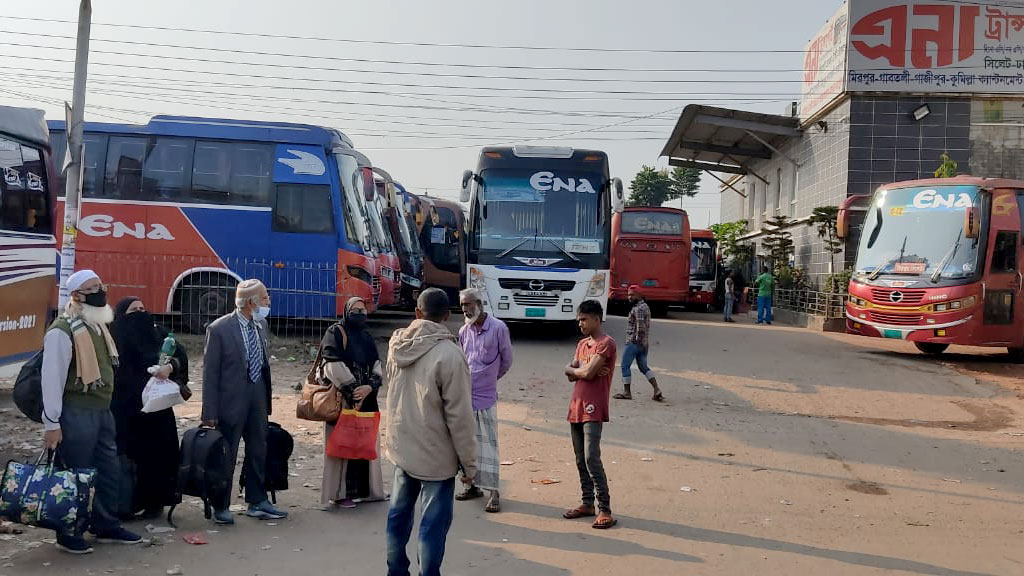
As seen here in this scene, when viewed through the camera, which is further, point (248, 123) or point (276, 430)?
point (248, 123)

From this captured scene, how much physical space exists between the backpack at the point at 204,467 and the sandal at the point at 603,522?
2596 millimetres

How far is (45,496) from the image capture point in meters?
5.37

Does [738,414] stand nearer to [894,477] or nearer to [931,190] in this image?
[894,477]

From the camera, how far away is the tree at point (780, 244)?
2928 centimetres

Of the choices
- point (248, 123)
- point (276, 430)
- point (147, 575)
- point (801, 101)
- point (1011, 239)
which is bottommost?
point (147, 575)

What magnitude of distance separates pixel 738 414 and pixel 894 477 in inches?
121

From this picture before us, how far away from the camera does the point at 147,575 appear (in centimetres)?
535

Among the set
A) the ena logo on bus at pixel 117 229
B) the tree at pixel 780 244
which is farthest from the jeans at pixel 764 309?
the ena logo on bus at pixel 117 229

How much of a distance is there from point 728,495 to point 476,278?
9203 millimetres

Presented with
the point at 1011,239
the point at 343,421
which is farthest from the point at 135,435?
the point at 1011,239

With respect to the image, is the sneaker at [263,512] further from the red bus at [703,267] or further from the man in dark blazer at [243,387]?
the red bus at [703,267]

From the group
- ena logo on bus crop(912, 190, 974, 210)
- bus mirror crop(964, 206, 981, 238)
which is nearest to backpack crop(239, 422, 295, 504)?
bus mirror crop(964, 206, 981, 238)

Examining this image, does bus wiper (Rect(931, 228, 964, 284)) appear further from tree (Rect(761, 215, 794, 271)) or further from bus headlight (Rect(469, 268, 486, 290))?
tree (Rect(761, 215, 794, 271))

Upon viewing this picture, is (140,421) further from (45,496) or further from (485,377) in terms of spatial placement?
(485,377)
